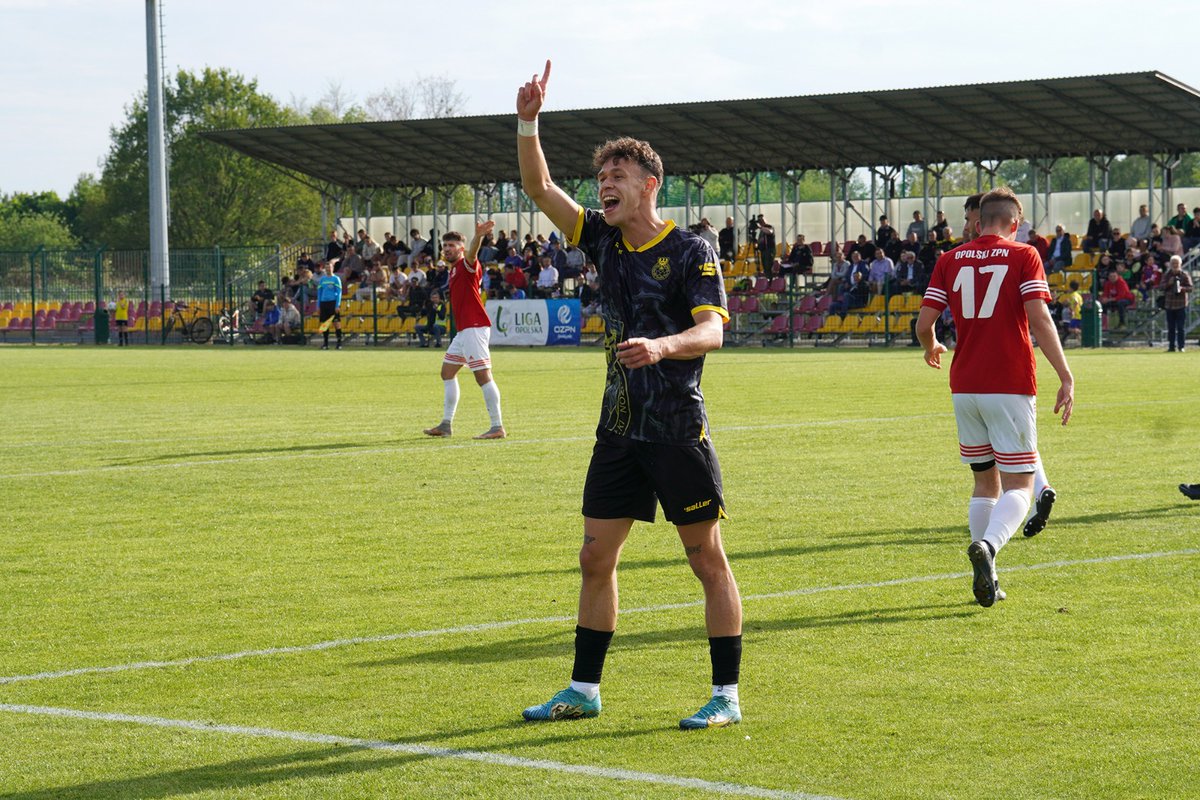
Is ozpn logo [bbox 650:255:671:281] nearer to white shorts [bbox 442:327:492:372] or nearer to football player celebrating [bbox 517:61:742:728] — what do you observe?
football player celebrating [bbox 517:61:742:728]

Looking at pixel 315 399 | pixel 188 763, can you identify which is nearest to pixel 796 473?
pixel 188 763

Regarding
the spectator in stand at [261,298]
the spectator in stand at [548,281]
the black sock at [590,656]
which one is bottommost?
the black sock at [590,656]

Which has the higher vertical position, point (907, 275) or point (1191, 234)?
point (1191, 234)

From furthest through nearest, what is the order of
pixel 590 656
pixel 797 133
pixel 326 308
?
1. pixel 797 133
2. pixel 326 308
3. pixel 590 656

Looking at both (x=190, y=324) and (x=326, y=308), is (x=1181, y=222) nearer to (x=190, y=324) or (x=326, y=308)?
(x=326, y=308)

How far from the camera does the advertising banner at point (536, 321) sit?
45.1 metres

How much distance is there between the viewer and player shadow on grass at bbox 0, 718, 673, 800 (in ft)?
16.2

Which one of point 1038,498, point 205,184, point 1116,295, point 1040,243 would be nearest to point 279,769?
point 1038,498

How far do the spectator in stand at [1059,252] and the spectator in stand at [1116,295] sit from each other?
1.74 meters

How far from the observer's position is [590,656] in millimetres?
5855

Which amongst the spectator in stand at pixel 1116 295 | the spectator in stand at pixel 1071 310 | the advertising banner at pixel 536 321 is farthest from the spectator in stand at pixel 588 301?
the spectator in stand at pixel 1116 295

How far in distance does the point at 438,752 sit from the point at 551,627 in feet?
6.90

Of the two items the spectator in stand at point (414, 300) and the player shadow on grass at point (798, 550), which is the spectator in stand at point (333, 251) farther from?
the player shadow on grass at point (798, 550)

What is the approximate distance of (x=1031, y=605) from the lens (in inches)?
305
